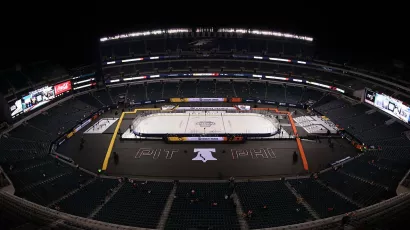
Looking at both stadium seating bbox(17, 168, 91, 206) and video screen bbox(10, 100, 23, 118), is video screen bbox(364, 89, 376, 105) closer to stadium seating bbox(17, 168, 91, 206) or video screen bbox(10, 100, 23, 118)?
stadium seating bbox(17, 168, 91, 206)

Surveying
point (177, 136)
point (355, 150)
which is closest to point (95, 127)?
point (177, 136)

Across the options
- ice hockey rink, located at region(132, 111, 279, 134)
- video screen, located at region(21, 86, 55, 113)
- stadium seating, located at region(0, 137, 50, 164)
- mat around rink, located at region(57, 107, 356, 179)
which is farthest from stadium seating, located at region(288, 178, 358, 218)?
video screen, located at region(21, 86, 55, 113)

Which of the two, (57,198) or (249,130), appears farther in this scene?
(249,130)

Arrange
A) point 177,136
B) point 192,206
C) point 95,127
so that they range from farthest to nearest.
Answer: point 95,127, point 177,136, point 192,206

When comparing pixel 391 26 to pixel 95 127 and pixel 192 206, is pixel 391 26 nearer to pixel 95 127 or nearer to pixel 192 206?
pixel 192 206

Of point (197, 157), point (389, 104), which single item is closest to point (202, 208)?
point (197, 157)

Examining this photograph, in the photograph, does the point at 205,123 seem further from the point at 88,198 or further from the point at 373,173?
the point at 373,173
